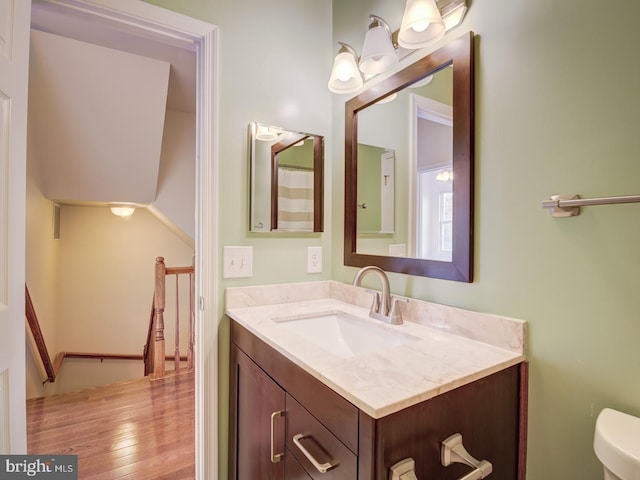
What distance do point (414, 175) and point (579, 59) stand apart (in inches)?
21.3

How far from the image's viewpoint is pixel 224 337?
132 cm

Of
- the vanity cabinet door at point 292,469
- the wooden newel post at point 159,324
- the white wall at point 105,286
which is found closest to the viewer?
the vanity cabinet door at point 292,469

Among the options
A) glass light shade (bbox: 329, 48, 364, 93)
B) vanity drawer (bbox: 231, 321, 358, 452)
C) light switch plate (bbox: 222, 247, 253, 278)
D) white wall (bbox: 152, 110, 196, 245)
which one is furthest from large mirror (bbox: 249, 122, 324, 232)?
white wall (bbox: 152, 110, 196, 245)

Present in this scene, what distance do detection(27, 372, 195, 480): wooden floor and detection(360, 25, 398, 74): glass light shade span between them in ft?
7.13

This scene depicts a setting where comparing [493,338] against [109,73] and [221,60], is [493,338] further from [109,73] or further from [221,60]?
[109,73]

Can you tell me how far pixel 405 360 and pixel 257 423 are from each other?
1.93 ft

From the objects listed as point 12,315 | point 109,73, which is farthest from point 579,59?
point 109,73

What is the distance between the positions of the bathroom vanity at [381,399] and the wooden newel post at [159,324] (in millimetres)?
1924

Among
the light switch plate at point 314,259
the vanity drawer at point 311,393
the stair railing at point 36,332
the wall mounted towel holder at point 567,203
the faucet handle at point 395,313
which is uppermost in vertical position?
the wall mounted towel holder at point 567,203

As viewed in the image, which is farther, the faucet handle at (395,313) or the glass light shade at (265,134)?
the glass light shade at (265,134)

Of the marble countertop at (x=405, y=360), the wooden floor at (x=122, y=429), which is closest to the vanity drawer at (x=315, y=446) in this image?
the marble countertop at (x=405, y=360)

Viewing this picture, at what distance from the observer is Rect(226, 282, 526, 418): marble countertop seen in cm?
62

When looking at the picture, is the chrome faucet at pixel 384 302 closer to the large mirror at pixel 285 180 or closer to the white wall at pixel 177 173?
the large mirror at pixel 285 180

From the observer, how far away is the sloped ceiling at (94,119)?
203 cm
